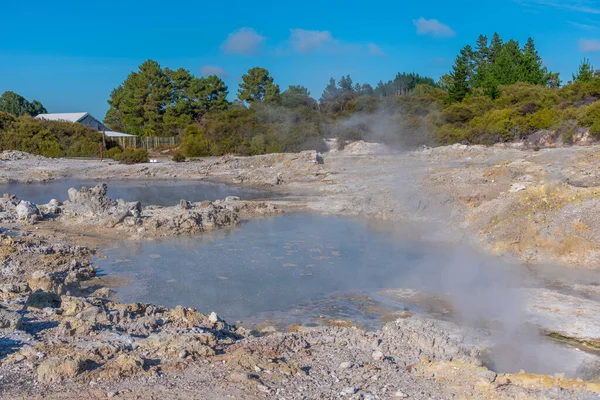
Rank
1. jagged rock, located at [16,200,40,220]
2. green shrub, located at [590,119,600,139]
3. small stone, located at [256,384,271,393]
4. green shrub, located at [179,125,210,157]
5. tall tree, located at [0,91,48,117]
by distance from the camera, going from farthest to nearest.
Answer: tall tree, located at [0,91,48,117], green shrub, located at [179,125,210,157], green shrub, located at [590,119,600,139], jagged rock, located at [16,200,40,220], small stone, located at [256,384,271,393]

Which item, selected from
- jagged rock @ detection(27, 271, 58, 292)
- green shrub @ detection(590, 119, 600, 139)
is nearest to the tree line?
green shrub @ detection(590, 119, 600, 139)

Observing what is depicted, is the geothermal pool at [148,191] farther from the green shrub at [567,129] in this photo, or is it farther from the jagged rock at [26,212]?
the green shrub at [567,129]

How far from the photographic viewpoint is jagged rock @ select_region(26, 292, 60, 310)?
22.0ft

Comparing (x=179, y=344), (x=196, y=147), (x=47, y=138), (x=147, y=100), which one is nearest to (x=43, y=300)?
(x=179, y=344)

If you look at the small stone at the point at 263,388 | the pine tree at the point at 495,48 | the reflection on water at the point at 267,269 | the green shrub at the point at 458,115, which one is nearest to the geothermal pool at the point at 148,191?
the reflection on water at the point at 267,269

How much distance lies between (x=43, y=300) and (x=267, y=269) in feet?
12.5

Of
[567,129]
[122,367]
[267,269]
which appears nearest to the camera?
[122,367]

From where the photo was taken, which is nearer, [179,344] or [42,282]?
[179,344]

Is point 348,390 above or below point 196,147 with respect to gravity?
below

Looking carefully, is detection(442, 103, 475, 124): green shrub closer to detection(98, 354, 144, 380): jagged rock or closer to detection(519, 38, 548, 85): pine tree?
detection(519, 38, 548, 85): pine tree

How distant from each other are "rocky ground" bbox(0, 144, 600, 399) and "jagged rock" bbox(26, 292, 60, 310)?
2 centimetres

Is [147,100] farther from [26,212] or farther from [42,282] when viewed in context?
[42,282]

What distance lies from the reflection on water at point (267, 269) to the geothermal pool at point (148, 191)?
6.62m

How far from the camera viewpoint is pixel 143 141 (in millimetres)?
43469
